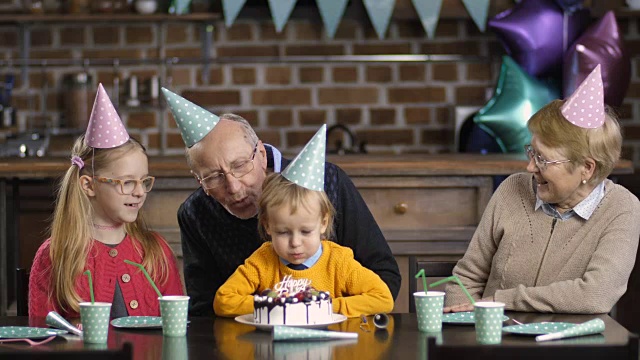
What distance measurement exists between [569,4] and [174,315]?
2422 mm

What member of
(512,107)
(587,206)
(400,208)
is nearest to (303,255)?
(587,206)

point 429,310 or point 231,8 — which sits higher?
point 231,8

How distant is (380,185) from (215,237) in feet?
3.37

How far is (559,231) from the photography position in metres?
2.44

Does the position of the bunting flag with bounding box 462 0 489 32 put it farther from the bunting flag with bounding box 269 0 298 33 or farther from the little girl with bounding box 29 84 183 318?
the little girl with bounding box 29 84 183 318

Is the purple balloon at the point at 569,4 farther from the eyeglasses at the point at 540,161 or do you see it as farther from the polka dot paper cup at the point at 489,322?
the polka dot paper cup at the point at 489,322

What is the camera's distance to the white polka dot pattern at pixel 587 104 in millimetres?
2352

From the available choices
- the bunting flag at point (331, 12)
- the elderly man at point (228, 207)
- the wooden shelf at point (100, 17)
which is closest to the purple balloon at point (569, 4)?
the bunting flag at point (331, 12)

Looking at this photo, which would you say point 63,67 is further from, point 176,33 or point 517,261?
point 517,261

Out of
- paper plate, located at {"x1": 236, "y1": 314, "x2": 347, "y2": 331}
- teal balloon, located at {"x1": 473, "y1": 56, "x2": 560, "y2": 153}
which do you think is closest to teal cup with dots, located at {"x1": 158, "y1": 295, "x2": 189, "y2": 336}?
paper plate, located at {"x1": 236, "y1": 314, "x2": 347, "y2": 331}

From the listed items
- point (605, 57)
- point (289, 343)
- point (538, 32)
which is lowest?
point (289, 343)

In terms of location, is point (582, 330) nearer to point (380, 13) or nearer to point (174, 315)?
point (174, 315)

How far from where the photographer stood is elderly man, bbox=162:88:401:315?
2.38m

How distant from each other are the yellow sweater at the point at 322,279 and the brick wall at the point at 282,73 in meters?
2.21
